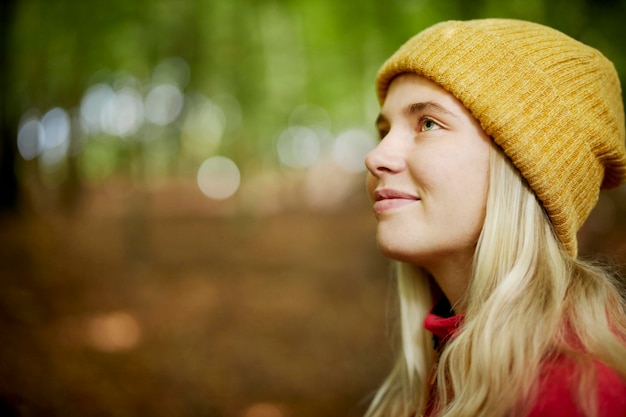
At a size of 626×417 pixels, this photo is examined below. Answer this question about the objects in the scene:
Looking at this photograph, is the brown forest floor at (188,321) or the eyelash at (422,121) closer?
the eyelash at (422,121)

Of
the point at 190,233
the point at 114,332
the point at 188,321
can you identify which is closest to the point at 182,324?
the point at 188,321

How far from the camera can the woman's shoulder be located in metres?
1.41

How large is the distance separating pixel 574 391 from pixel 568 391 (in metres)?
0.02

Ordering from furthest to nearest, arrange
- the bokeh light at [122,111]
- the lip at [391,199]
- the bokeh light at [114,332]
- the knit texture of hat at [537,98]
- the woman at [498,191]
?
the bokeh light at [122,111]
the bokeh light at [114,332]
the lip at [391,199]
the knit texture of hat at [537,98]
the woman at [498,191]

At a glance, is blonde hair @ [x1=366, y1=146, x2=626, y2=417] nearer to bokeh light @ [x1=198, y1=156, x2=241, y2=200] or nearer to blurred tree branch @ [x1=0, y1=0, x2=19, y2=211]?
blurred tree branch @ [x1=0, y1=0, x2=19, y2=211]

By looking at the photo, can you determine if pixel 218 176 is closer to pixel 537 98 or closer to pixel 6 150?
pixel 6 150

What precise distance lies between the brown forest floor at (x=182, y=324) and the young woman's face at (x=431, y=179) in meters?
1.10

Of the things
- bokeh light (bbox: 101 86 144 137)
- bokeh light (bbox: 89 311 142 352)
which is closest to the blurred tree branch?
bokeh light (bbox: 101 86 144 137)

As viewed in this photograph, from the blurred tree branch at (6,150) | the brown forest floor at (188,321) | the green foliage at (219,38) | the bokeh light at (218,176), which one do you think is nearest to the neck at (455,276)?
the brown forest floor at (188,321)

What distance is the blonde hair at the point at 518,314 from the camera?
5.20 feet

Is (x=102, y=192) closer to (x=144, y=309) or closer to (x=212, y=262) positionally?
(x=212, y=262)

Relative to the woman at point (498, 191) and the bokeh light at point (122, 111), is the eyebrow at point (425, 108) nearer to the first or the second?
→ the woman at point (498, 191)

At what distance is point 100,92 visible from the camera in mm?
15867

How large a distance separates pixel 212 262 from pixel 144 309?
3.31 m
